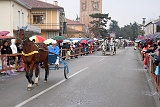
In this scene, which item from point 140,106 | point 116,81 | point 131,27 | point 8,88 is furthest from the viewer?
point 131,27

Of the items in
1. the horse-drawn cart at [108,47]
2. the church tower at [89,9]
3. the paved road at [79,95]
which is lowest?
the paved road at [79,95]

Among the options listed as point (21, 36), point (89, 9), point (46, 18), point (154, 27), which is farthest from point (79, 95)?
point (89, 9)

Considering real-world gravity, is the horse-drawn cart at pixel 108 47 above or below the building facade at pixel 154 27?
below

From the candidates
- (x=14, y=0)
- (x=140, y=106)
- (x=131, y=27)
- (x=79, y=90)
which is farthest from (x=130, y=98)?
(x=131, y=27)

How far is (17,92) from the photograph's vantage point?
11422 mm

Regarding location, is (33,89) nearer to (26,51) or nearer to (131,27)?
(26,51)

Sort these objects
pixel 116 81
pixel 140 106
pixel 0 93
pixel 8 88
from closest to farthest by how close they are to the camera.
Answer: pixel 140 106
pixel 0 93
pixel 8 88
pixel 116 81

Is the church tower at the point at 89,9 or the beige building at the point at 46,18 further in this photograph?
the church tower at the point at 89,9

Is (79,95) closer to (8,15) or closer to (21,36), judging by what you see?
(21,36)

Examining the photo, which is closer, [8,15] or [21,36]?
[21,36]

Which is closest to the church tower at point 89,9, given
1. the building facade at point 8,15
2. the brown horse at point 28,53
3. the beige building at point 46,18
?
the beige building at point 46,18

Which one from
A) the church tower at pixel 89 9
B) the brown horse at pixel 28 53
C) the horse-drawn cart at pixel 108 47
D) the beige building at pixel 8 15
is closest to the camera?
the brown horse at pixel 28 53

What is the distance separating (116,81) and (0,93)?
5362 mm

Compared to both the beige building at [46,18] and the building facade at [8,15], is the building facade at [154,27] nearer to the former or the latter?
the building facade at [8,15]
